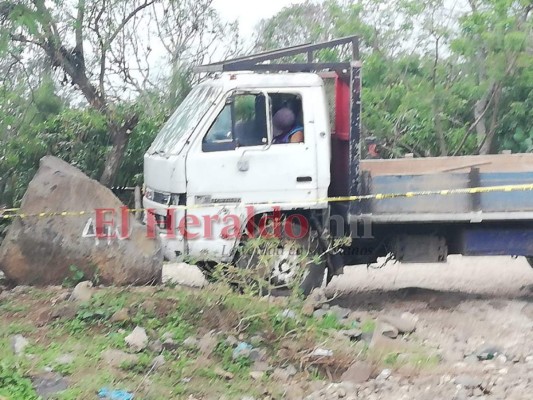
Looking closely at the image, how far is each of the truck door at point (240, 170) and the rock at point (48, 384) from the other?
2506 mm

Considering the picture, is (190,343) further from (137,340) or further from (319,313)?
(319,313)

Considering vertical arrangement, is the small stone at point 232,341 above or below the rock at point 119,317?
below

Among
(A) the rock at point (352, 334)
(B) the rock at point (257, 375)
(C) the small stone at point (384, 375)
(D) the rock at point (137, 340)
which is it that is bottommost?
(C) the small stone at point (384, 375)

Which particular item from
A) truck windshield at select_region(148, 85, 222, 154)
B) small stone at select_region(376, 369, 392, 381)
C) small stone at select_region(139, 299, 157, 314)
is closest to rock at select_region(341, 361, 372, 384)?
small stone at select_region(376, 369, 392, 381)

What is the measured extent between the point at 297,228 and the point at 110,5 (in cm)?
658

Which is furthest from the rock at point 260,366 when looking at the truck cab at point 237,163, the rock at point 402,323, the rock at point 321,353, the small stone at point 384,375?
the truck cab at point 237,163

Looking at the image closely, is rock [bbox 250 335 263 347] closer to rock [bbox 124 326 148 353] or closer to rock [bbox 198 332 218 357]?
rock [bbox 198 332 218 357]

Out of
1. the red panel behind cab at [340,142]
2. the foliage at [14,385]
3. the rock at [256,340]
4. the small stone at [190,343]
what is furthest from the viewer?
the red panel behind cab at [340,142]

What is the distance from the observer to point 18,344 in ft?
16.7

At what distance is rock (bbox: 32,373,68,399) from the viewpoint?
14.3ft

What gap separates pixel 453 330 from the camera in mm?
6543

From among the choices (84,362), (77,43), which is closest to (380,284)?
(84,362)

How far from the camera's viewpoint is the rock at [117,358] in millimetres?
4809

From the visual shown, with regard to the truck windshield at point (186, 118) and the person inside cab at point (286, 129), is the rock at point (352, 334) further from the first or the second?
the truck windshield at point (186, 118)
